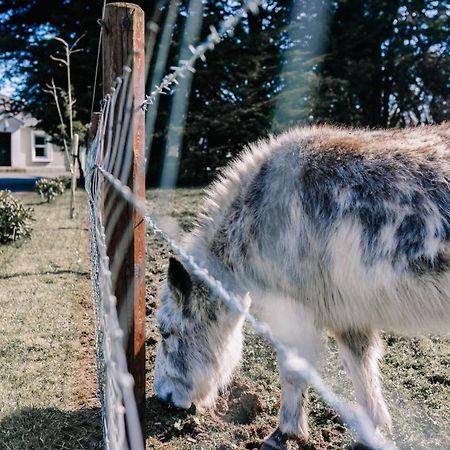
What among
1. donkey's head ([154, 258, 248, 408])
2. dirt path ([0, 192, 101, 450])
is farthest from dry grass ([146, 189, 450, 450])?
dirt path ([0, 192, 101, 450])

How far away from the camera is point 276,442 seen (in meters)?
3.03

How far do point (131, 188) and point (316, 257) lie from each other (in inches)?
42.6

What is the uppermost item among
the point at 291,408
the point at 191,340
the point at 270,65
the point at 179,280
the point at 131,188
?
the point at 270,65

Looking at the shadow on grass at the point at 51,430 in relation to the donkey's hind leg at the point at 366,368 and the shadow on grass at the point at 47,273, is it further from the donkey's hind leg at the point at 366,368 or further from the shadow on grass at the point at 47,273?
the shadow on grass at the point at 47,273

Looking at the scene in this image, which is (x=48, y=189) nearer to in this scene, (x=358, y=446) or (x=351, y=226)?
(x=358, y=446)

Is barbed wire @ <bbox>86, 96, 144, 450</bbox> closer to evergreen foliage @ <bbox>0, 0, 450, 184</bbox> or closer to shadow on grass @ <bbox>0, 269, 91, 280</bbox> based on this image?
shadow on grass @ <bbox>0, 269, 91, 280</bbox>

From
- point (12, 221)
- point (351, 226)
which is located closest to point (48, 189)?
point (12, 221)

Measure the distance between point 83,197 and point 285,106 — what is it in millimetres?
8690

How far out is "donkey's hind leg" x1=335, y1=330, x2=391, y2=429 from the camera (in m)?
3.21

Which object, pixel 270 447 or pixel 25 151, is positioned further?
pixel 25 151

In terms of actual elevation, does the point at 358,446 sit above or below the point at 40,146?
below

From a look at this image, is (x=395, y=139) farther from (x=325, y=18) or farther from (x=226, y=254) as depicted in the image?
(x=325, y=18)

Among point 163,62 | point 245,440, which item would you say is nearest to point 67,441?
point 245,440

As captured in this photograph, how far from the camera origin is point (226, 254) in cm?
313
